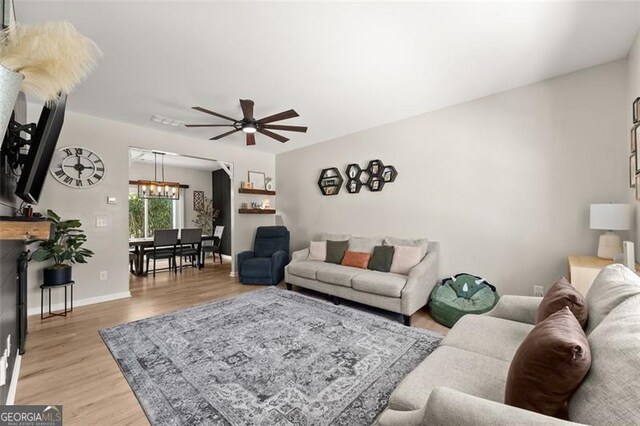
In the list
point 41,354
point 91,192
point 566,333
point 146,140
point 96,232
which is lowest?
point 41,354

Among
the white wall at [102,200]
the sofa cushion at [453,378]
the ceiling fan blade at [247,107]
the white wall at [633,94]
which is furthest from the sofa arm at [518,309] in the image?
the white wall at [102,200]

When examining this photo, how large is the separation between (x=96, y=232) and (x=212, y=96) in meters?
2.58

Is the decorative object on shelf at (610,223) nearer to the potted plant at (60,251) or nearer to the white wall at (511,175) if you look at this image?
the white wall at (511,175)

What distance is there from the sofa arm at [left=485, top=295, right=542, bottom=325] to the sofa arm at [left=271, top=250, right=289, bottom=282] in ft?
10.7

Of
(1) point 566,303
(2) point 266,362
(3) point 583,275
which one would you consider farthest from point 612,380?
(2) point 266,362

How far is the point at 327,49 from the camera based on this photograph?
2.26 metres

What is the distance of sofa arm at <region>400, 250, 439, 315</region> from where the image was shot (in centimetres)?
292

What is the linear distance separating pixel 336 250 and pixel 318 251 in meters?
0.33

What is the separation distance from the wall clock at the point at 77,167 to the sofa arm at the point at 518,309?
4.92 metres

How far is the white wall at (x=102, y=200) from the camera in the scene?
348 centimetres

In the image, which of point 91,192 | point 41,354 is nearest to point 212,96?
point 91,192

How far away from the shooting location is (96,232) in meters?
3.75

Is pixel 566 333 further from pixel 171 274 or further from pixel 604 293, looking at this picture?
pixel 171 274

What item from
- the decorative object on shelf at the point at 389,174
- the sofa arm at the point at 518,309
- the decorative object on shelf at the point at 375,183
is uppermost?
the decorative object on shelf at the point at 389,174
